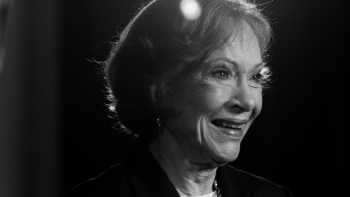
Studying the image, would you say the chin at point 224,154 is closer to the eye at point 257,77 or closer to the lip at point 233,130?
the lip at point 233,130

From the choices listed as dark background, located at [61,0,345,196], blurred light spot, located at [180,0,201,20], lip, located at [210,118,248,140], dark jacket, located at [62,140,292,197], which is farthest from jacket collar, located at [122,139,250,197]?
dark background, located at [61,0,345,196]

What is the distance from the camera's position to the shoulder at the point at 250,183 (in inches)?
64.4

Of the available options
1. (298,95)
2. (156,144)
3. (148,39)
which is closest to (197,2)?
(148,39)

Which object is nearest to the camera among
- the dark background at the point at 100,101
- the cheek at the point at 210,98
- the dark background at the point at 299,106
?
the cheek at the point at 210,98

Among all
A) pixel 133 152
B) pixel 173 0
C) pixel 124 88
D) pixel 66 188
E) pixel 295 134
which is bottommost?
pixel 66 188

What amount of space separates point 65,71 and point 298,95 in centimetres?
127

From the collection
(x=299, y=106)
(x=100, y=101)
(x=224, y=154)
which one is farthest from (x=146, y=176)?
(x=299, y=106)

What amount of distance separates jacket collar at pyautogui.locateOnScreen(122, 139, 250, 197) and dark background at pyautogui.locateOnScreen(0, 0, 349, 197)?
0.53 metres

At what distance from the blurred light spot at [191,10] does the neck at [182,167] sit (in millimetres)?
395

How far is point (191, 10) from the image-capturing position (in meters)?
1.44

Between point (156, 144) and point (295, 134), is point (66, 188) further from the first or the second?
point (295, 134)

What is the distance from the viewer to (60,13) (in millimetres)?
2293

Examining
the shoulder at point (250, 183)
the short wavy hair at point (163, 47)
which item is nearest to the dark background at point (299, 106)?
the shoulder at point (250, 183)

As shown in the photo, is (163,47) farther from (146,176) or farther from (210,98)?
(146,176)
